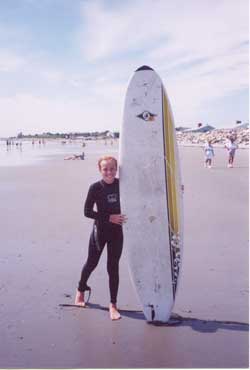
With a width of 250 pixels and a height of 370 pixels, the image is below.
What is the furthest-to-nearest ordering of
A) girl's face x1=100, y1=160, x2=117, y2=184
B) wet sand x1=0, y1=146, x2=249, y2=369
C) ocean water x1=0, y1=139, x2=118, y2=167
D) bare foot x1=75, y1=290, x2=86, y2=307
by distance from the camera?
ocean water x1=0, y1=139, x2=118, y2=167
bare foot x1=75, y1=290, x2=86, y2=307
girl's face x1=100, y1=160, x2=117, y2=184
wet sand x1=0, y1=146, x2=249, y2=369

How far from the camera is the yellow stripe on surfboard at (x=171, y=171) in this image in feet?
10.4

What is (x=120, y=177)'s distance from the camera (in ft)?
10.4

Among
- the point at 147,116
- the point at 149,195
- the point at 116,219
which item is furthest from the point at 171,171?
the point at 116,219

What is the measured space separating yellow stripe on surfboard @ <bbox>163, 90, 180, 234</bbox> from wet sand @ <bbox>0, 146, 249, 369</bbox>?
0.70 metres

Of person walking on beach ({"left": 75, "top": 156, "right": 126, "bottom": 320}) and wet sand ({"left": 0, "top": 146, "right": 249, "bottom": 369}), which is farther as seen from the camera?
person walking on beach ({"left": 75, "top": 156, "right": 126, "bottom": 320})

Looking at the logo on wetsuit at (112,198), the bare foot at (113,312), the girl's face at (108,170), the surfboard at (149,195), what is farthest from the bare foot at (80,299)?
the girl's face at (108,170)

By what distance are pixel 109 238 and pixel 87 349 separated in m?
0.79

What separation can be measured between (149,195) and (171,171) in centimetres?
26

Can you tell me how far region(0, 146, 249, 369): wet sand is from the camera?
104 inches

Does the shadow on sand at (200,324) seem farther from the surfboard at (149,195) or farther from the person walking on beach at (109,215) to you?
the person walking on beach at (109,215)

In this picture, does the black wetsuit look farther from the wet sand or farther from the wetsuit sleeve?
the wet sand

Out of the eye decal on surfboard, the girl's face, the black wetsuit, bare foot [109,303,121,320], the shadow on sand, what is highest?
the eye decal on surfboard

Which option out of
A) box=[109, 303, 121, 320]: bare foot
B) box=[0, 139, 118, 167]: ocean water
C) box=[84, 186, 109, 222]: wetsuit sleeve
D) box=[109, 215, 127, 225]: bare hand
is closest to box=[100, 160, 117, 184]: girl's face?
box=[84, 186, 109, 222]: wetsuit sleeve

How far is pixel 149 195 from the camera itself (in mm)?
3133
